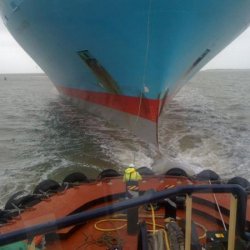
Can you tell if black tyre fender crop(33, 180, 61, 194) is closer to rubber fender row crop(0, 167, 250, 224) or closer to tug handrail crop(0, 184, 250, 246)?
rubber fender row crop(0, 167, 250, 224)

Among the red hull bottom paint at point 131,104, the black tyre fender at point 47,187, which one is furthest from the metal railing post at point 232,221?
the red hull bottom paint at point 131,104

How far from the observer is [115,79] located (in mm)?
9891

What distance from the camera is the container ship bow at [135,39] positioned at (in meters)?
7.93

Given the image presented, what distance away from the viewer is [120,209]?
2135 millimetres

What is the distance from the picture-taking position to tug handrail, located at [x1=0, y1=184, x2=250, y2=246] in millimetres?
1895

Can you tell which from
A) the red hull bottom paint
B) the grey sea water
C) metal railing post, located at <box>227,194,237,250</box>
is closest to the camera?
metal railing post, located at <box>227,194,237,250</box>

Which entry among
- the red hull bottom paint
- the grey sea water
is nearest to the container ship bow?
the red hull bottom paint

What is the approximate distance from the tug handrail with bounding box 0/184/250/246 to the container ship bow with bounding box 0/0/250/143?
5947 millimetres

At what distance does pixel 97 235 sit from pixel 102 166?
4.92 m

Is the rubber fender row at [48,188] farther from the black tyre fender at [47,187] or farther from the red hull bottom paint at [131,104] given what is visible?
the red hull bottom paint at [131,104]

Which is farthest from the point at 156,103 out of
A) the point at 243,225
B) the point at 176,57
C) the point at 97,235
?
the point at 243,225

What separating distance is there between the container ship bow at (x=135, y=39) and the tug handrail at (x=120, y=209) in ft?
19.5

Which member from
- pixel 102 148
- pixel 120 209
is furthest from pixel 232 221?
pixel 102 148

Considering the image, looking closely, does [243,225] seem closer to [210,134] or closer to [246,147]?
[246,147]
